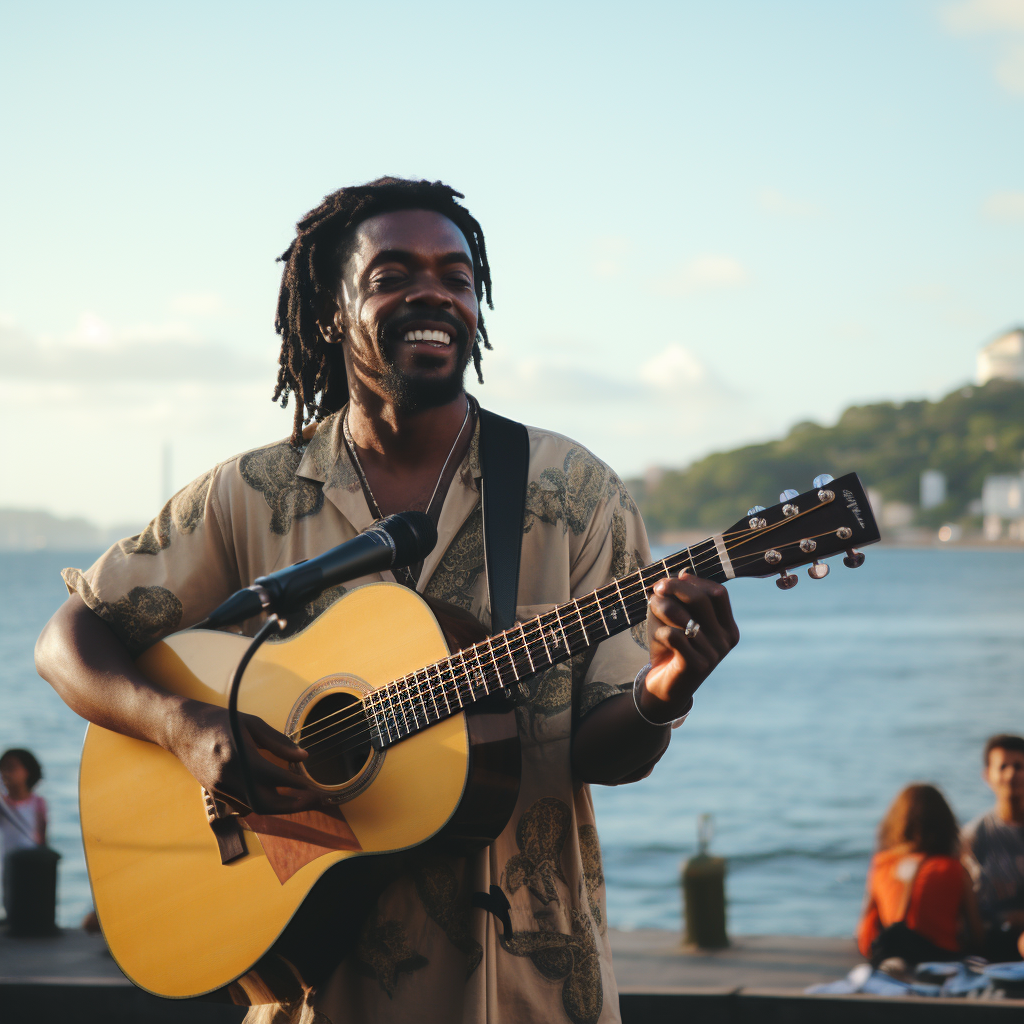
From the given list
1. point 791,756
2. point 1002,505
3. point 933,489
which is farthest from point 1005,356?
point 791,756

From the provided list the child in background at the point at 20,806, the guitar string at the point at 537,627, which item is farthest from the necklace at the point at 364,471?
the child in background at the point at 20,806

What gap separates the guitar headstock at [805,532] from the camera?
2.01 m

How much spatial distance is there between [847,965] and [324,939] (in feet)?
23.3

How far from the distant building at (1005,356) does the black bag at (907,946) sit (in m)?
122

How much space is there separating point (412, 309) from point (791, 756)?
112 feet

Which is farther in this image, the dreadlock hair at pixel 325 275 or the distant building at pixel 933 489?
the distant building at pixel 933 489

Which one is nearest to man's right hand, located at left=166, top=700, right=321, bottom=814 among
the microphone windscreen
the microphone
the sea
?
the microphone

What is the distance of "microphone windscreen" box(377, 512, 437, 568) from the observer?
7.22ft

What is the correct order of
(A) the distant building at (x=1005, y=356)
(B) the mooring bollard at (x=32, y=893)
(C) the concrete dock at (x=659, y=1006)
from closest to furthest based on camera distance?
(C) the concrete dock at (x=659, y=1006), (B) the mooring bollard at (x=32, y=893), (A) the distant building at (x=1005, y=356)

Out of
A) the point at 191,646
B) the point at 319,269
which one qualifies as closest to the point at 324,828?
the point at 191,646

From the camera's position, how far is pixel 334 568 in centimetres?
213

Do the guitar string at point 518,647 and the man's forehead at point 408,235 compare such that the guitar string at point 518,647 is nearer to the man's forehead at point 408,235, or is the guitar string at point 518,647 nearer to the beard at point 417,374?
the beard at point 417,374

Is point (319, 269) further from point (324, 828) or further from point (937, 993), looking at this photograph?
point (937, 993)

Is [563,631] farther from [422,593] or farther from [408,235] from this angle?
[408,235]
